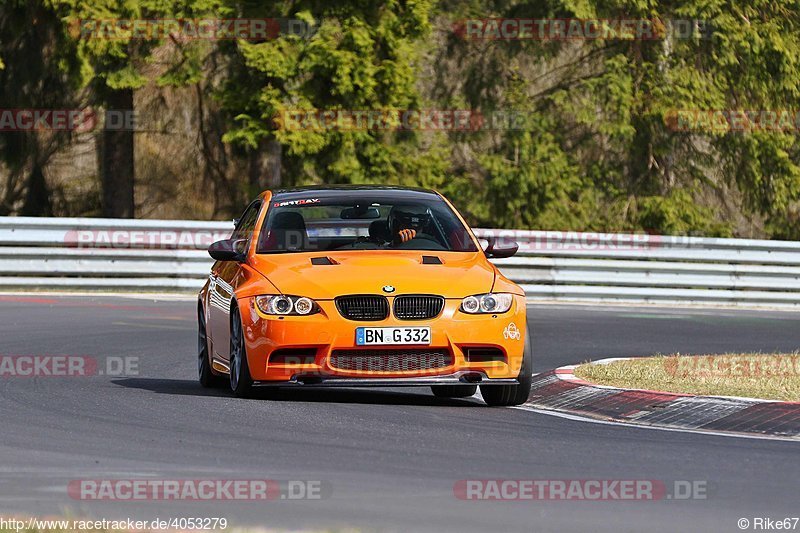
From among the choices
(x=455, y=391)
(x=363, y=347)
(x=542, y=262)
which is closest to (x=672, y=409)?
(x=455, y=391)

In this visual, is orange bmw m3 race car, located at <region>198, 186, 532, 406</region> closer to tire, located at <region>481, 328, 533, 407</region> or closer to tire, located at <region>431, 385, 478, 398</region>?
tire, located at <region>481, 328, 533, 407</region>

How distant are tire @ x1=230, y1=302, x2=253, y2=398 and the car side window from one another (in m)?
0.97

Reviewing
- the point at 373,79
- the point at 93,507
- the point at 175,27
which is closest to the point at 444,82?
the point at 373,79

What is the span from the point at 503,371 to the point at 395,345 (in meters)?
0.78

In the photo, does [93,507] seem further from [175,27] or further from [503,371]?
[175,27]

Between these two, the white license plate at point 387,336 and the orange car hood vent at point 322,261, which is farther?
the orange car hood vent at point 322,261

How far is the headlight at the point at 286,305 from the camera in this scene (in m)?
10.7

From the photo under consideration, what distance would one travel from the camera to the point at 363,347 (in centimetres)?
1063

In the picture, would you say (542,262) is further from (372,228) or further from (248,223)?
(372,228)

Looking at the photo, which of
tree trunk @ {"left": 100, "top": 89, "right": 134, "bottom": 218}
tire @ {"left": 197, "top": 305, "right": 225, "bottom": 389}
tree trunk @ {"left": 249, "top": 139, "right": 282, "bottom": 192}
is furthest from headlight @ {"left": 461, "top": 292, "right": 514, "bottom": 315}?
tree trunk @ {"left": 100, "top": 89, "right": 134, "bottom": 218}

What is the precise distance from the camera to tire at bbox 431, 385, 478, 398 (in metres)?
12.1

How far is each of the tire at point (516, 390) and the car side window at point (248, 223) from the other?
2.11m

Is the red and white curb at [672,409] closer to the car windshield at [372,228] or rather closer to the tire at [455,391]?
the tire at [455,391]

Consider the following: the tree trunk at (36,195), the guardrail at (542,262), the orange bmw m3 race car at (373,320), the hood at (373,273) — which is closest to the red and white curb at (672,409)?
the orange bmw m3 race car at (373,320)
